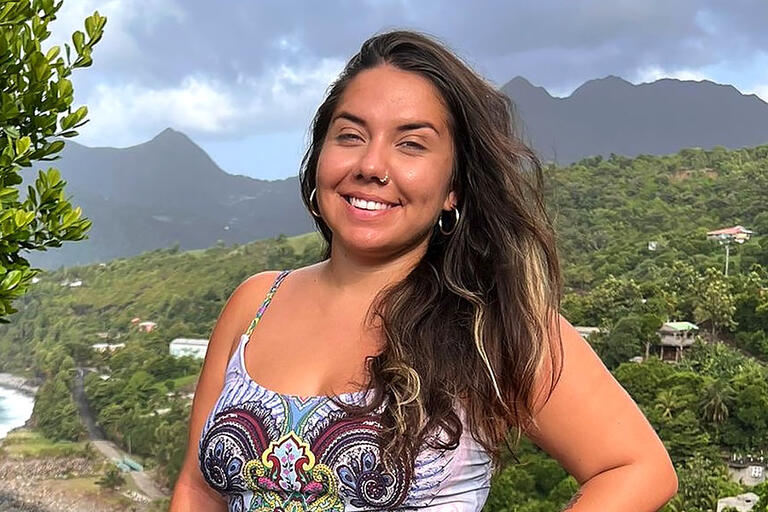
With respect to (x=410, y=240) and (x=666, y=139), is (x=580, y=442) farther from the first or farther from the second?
(x=666, y=139)

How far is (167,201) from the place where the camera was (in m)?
36.8

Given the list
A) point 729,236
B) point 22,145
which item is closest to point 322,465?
point 22,145

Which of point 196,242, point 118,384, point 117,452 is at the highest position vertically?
point 196,242

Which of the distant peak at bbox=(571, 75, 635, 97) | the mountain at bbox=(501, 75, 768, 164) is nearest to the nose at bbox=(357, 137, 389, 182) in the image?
the mountain at bbox=(501, 75, 768, 164)

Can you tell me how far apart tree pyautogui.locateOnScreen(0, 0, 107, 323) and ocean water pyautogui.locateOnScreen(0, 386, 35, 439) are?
958 inches

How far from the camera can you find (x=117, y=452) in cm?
2181

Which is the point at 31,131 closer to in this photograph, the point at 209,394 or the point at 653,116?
the point at 209,394

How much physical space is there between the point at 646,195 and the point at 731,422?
13.2m

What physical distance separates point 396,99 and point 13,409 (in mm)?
25396

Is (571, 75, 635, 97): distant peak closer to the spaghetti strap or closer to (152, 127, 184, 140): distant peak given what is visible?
(152, 127, 184, 140): distant peak

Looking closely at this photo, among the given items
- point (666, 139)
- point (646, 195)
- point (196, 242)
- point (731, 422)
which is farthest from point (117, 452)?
point (666, 139)

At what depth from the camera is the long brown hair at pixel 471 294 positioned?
104 centimetres

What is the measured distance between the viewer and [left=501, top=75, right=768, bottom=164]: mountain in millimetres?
45469

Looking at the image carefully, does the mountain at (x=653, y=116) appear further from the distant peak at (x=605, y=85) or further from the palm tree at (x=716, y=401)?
the palm tree at (x=716, y=401)
